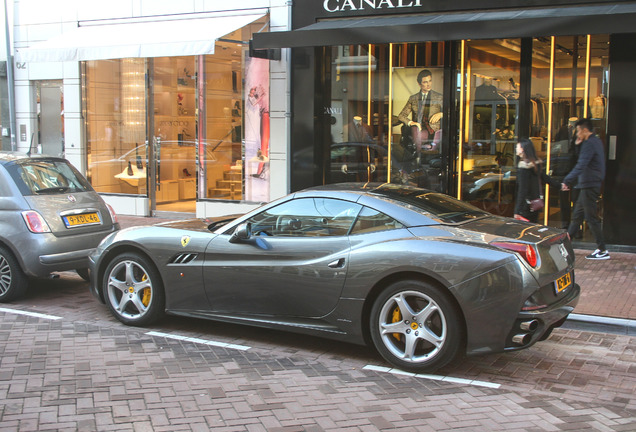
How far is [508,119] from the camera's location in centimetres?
1092

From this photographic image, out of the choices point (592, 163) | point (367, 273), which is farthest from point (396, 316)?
point (592, 163)

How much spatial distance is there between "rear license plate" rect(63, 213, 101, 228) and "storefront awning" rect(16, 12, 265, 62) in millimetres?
3870

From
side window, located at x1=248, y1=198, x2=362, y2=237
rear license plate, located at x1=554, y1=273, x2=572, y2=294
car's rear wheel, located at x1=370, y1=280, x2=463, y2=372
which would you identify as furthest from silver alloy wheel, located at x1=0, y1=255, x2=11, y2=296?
rear license plate, located at x1=554, y1=273, x2=572, y2=294

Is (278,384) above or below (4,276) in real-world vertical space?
below

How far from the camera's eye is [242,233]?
5.72 metres

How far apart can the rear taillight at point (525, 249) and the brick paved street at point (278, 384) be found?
93 centimetres

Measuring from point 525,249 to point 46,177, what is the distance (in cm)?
570

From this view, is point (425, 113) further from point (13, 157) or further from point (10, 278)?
point (10, 278)

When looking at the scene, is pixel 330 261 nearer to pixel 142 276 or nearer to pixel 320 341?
pixel 320 341

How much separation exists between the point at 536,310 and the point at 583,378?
0.77m

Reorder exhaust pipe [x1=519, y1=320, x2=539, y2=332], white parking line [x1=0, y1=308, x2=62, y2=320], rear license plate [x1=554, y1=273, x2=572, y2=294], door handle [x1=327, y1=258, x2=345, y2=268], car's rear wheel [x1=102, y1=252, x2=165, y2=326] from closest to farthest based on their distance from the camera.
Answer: exhaust pipe [x1=519, y1=320, x2=539, y2=332] < rear license plate [x1=554, y1=273, x2=572, y2=294] < door handle [x1=327, y1=258, x2=345, y2=268] < car's rear wheel [x1=102, y1=252, x2=165, y2=326] < white parking line [x1=0, y1=308, x2=62, y2=320]

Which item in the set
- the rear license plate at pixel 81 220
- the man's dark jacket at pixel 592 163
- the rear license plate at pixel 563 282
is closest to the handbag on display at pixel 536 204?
the man's dark jacket at pixel 592 163

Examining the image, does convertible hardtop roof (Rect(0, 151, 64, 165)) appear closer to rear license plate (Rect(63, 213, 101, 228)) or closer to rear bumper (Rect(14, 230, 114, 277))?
rear license plate (Rect(63, 213, 101, 228))

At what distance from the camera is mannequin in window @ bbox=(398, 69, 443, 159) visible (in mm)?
11508
